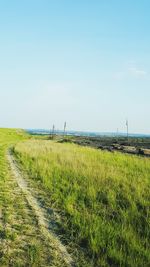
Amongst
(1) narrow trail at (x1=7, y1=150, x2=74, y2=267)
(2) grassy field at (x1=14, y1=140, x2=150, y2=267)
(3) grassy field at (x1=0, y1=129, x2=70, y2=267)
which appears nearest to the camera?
(3) grassy field at (x1=0, y1=129, x2=70, y2=267)

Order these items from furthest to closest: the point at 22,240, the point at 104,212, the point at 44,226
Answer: the point at 104,212, the point at 44,226, the point at 22,240

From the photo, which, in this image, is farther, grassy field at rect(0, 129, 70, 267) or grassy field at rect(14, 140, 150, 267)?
grassy field at rect(14, 140, 150, 267)

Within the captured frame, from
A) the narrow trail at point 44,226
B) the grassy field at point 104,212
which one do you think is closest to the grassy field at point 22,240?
the narrow trail at point 44,226

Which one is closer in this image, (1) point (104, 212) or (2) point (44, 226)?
(2) point (44, 226)

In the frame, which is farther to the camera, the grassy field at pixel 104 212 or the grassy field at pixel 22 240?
the grassy field at pixel 104 212

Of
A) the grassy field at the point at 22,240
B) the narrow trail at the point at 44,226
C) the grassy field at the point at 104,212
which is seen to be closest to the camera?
the grassy field at the point at 22,240

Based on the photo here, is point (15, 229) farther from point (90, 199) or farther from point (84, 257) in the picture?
point (90, 199)

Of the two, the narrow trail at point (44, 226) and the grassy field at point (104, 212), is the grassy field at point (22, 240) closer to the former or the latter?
the narrow trail at point (44, 226)

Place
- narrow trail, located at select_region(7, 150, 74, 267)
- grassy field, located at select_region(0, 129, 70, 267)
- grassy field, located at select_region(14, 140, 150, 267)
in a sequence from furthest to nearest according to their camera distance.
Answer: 1. grassy field, located at select_region(14, 140, 150, 267)
2. narrow trail, located at select_region(7, 150, 74, 267)
3. grassy field, located at select_region(0, 129, 70, 267)

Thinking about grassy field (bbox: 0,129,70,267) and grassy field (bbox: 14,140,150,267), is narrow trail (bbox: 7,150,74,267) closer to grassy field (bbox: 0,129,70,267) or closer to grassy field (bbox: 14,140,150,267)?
grassy field (bbox: 0,129,70,267)

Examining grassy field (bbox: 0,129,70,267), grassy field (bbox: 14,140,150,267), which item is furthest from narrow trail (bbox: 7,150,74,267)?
grassy field (bbox: 14,140,150,267)

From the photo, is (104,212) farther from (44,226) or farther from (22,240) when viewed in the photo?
(22,240)

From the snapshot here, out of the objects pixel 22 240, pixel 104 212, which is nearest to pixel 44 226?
pixel 22 240

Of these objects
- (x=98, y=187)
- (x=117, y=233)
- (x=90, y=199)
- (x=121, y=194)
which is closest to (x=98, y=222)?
(x=117, y=233)
